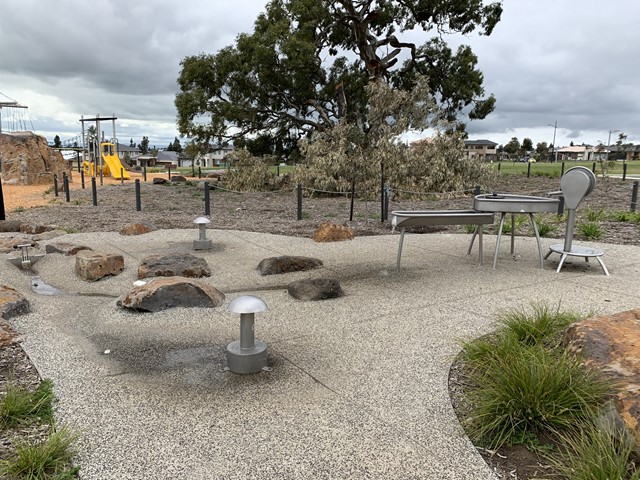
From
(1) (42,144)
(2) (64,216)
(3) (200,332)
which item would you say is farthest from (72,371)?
(1) (42,144)

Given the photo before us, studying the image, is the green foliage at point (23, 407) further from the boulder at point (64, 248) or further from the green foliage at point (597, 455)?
the boulder at point (64, 248)

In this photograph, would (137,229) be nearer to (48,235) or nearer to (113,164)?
(48,235)

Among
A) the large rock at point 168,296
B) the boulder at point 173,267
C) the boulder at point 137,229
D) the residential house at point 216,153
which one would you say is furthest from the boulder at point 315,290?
the residential house at point 216,153

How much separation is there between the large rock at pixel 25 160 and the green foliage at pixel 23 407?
24243 millimetres

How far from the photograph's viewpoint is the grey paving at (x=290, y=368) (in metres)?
2.43

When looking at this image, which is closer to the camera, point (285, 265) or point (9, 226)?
point (285, 265)

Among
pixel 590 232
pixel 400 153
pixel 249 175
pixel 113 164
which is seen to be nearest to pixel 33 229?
pixel 400 153

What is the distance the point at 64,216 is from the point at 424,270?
31.9 feet

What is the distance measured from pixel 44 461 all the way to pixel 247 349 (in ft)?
4.56

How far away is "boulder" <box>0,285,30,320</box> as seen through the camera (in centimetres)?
441

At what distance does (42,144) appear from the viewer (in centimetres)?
2630

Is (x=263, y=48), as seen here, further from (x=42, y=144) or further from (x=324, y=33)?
(x=42, y=144)

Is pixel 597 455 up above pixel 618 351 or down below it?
below

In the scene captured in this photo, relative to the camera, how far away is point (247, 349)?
11.2ft
